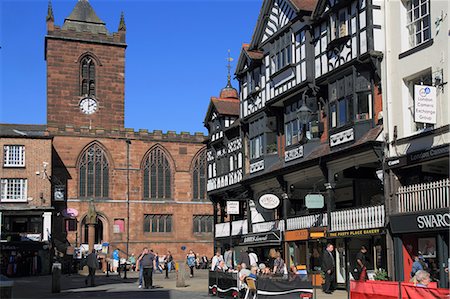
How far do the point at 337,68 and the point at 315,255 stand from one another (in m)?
8.16

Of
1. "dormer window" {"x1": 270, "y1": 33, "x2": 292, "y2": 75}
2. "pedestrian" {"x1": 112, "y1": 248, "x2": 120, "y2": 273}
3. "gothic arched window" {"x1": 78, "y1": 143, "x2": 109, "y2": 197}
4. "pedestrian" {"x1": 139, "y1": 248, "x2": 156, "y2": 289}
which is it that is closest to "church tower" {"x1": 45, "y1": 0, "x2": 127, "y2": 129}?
"gothic arched window" {"x1": 78, "y1": 143, "x2": 109, "y2": 197}

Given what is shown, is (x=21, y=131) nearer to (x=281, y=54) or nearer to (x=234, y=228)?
(x=234, y=228)

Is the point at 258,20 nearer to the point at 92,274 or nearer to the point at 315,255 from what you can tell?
A: the point at 315,255

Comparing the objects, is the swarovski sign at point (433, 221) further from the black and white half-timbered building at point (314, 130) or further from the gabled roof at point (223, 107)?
the gabled roof at point (223, 107)

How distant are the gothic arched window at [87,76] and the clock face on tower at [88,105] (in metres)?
0.69

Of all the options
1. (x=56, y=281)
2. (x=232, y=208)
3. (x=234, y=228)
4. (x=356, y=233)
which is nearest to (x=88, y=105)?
(x=234, y=228)

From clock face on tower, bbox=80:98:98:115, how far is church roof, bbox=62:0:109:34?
7115 mm

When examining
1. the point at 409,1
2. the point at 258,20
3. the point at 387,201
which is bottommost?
the point at 387,201

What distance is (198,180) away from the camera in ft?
214

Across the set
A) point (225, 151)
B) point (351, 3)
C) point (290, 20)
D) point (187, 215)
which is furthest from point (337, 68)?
point (187, 215)

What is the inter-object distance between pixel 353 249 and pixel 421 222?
593cm

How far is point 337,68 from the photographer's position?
26109mm

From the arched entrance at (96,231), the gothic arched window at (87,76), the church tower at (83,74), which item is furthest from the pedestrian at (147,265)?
the gothic arched window at (87,76)

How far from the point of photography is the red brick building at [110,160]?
60.1 m
